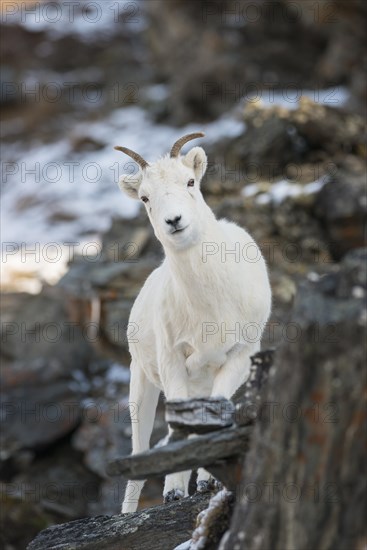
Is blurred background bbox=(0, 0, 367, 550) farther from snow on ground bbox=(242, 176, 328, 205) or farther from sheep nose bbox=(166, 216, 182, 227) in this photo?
sheep nose bbox=(166, 216, 182, 227)

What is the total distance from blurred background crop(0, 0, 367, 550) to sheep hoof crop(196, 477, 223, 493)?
5.85ft

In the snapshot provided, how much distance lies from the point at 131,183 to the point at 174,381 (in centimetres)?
134

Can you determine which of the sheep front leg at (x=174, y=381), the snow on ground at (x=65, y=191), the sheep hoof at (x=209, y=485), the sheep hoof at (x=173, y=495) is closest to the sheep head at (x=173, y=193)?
the sheep front leg at (x=174, y=381)

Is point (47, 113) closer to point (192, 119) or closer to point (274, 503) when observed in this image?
point (192, 119)

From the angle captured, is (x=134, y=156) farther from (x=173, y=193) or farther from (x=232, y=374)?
(x=232, y=374)

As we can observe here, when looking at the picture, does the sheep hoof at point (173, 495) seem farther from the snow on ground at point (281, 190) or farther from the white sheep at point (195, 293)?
the snow on ground at point (281, 190)

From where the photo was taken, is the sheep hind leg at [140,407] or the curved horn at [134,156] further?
the sheep hind leg at [140,407]

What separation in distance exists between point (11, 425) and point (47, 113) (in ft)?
61.8

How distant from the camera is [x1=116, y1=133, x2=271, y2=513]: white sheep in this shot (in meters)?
5.53

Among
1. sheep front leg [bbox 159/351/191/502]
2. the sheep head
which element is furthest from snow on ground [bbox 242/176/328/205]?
sheep front leg [bbox 159/351/191/502]

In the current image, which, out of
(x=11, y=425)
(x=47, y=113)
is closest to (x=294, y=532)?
(x=11, y=425)

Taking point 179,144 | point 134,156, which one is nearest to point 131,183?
point 134,156

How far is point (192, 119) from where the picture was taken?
26672 mm

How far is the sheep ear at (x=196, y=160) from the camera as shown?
231 inches
